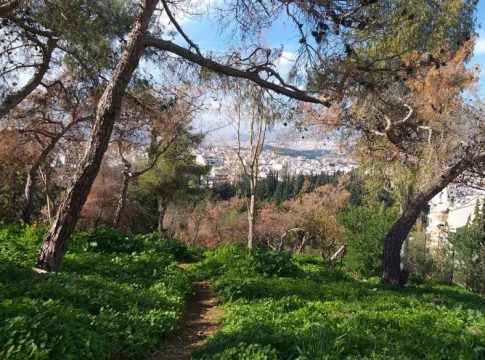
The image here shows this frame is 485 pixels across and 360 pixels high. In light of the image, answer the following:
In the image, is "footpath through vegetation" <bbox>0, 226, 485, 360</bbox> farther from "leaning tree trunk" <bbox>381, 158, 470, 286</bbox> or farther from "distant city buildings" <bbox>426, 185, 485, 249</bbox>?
"distant city buildings" <bbox>426, 185, 485, 249</bbox>

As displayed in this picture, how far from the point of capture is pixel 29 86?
11656mm

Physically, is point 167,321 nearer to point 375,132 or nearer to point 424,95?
point 375,132

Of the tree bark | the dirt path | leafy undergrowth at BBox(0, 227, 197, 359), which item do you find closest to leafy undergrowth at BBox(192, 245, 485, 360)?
the dirt path

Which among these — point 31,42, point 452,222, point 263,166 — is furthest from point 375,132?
point 452,222

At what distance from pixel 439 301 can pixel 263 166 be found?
1626cm

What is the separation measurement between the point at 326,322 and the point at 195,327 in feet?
5.90

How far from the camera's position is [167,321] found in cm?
554

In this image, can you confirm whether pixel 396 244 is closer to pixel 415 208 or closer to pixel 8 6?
pixel 415 208

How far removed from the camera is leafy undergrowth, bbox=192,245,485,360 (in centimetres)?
416

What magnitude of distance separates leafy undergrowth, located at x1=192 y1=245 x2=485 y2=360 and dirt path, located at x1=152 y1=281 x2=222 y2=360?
23 cm

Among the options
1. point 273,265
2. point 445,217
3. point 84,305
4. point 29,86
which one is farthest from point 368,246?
point 445,217

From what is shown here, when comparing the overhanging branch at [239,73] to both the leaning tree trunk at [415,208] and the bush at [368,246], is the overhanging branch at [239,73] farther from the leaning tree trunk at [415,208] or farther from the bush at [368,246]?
the bush at [368,246]

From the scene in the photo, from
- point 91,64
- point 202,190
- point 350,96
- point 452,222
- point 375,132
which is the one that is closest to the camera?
point 350,96

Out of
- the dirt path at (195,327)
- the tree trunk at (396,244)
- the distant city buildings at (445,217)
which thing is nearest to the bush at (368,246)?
the distant city buildings at (445,217)
